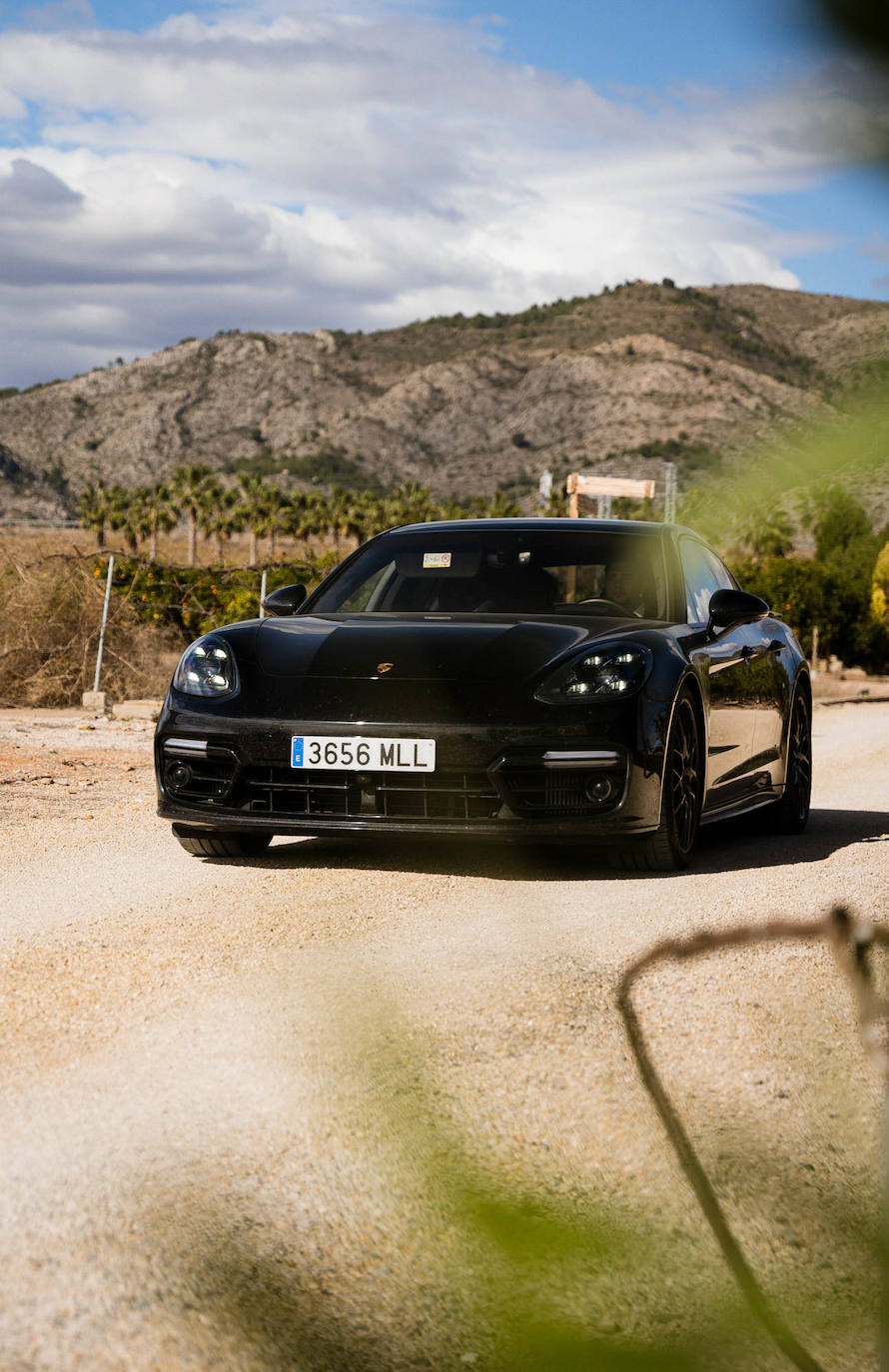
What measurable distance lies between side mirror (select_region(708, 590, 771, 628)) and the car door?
1.32ft

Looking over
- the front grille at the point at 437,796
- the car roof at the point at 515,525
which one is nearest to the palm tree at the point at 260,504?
the car roof at the point at 515,525

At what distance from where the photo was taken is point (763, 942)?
77 cm

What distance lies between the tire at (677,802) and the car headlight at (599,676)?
0.86 ft

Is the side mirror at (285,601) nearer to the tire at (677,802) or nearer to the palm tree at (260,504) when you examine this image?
the tire at (677,802)

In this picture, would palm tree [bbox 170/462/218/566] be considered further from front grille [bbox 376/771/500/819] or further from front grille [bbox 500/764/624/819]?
front grille [bbox 500/764/624/819]

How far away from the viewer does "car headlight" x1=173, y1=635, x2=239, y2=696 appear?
584 cm

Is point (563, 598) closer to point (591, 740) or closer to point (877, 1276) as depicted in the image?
point (591, 740)

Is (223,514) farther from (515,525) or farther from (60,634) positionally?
(515,525)

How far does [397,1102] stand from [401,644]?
17.6ft

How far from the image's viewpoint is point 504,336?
17475cm

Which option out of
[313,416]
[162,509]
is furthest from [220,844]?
[313,416]

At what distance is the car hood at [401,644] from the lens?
17.8 feet

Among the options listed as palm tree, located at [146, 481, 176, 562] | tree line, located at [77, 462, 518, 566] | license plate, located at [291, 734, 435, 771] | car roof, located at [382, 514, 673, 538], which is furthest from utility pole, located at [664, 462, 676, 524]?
palm tree, located at [146, 481, 176, 562]

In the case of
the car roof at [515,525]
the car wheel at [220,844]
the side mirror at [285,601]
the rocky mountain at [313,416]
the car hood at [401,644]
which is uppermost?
the rocky mountain at [313,416]
